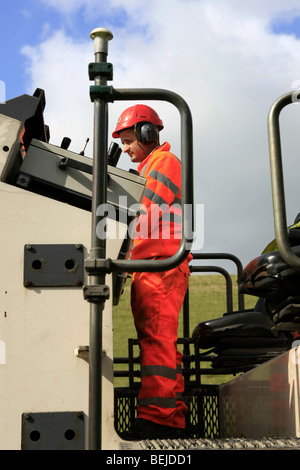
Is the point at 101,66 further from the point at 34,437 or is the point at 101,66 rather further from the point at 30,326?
the point at 34,437

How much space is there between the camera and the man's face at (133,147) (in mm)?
3416

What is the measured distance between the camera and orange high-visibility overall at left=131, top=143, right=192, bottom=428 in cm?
270

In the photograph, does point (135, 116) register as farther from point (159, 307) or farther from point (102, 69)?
point (102, 69)

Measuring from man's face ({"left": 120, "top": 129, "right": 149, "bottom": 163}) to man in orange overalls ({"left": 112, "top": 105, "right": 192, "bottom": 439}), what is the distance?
1.06 ft

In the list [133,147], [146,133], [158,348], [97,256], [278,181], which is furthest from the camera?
[133,147]

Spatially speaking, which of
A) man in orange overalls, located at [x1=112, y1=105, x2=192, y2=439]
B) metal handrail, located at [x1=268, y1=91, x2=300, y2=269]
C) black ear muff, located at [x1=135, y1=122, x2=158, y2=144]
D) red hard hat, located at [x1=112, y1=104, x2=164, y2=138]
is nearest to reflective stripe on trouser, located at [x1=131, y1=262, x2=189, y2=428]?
man in orange overalls, located at [x1=112, y1=105, x2=192, y2=439]

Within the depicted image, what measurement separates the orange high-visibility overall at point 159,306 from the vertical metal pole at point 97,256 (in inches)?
40.6

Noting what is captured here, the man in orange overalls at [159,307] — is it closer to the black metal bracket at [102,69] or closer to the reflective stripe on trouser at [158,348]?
the reflective stripe on trouser at [158,348]

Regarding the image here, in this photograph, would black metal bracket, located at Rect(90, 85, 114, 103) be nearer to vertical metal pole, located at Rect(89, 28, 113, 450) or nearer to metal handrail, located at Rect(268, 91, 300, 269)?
vertical metal pole, located at Rect(89, 28, 113, 450)

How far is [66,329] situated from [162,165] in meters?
1.39

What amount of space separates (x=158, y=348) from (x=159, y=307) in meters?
0.17

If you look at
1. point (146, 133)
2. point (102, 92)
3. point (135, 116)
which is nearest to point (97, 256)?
point (102, 92)

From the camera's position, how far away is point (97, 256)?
1.49m

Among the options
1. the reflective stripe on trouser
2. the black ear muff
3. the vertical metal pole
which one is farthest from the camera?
the black ear muff
